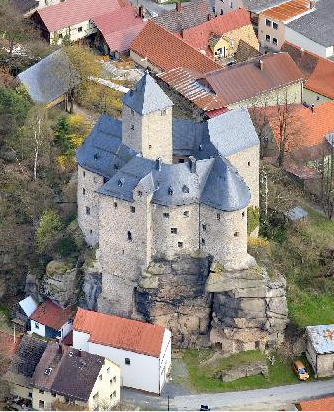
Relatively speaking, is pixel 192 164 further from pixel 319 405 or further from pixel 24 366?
pixel 319 405

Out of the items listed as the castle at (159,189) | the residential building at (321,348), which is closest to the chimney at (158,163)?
the castle at (159,189)

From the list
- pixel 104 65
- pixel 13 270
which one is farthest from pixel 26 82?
pixel 13 270

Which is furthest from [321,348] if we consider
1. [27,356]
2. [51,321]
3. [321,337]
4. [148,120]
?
[27,356]

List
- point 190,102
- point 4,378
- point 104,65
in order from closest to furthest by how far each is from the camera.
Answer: point 4,378, point 190,102, point 104,65

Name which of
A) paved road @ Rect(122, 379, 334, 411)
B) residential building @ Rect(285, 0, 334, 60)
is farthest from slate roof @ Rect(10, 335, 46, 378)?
residential building @ Rect(285, 0, 334, 60)

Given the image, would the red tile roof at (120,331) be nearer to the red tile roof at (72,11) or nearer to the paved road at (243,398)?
the paved road at (243,398)

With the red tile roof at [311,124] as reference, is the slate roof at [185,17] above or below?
above

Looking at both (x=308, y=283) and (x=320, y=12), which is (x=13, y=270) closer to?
(x=308, y=283)

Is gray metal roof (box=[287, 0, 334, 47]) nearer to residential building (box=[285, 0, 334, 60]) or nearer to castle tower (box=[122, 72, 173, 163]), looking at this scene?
residential building (box=[285, 0, 334, 60])
